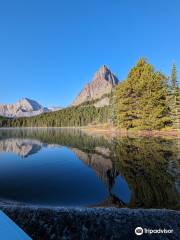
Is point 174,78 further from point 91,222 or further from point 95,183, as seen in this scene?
point 91,222

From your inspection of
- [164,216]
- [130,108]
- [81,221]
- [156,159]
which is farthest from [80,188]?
[130,108]

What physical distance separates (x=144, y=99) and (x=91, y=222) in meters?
43.0

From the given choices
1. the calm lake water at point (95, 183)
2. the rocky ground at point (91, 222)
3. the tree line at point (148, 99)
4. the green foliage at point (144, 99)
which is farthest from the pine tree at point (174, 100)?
the rocky ground at point (91, 222)

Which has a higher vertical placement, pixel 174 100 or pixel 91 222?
pixel 174 100

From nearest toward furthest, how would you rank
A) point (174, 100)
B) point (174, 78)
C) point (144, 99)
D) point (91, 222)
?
point (91, 222) < point (144, 99) < point (174, 100) < point (174, 78)

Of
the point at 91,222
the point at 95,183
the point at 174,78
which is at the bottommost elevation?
the point at 95,183

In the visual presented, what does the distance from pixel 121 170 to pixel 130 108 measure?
3817 cm

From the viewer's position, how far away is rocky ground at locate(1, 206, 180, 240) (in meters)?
6.68

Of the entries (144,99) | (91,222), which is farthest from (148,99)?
(91,222)

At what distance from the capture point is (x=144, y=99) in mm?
47250

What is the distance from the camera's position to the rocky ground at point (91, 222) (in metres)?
6.68

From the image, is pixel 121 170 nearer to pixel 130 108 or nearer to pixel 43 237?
pixel 43 237

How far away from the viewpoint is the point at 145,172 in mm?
15289

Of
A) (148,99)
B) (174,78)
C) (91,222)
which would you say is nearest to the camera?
(91,222)
